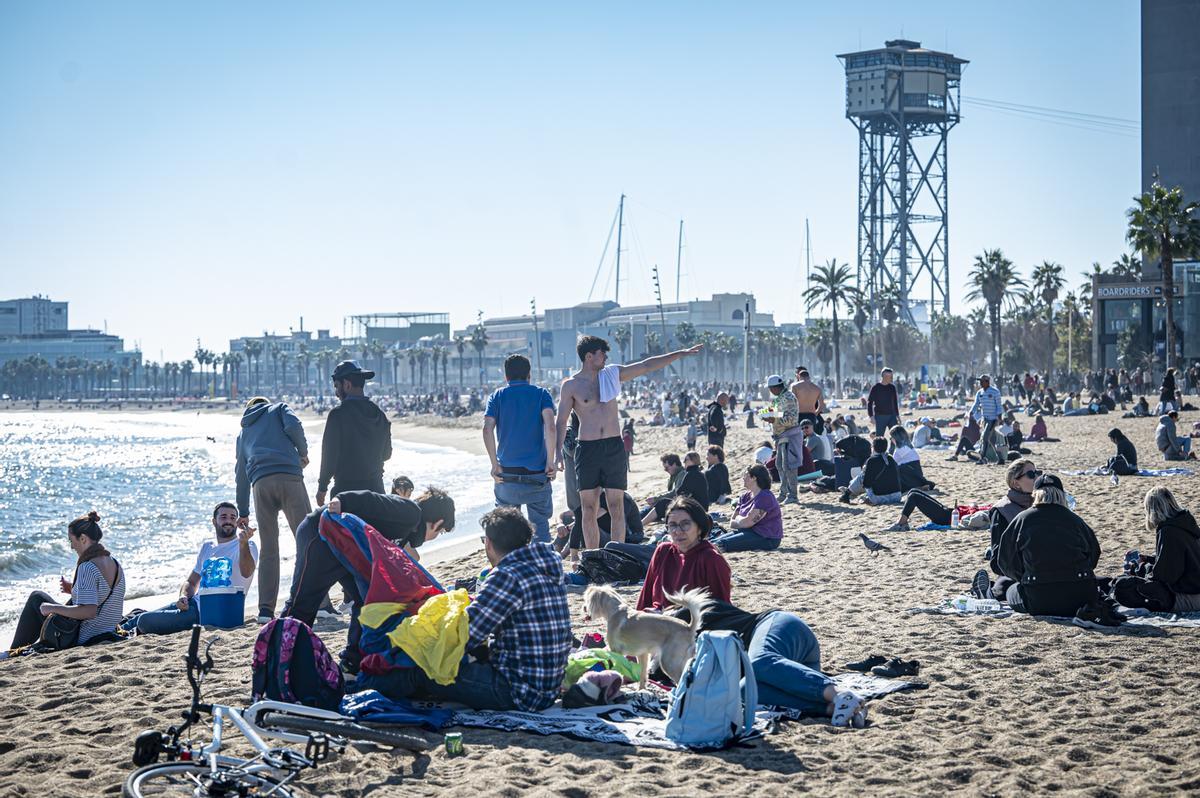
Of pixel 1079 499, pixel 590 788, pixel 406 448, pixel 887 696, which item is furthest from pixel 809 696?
pixel 406 448

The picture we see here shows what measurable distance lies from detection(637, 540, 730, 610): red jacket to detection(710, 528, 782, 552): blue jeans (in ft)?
15.0

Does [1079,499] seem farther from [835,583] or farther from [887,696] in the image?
[887,696]

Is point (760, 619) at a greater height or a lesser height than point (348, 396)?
lesser

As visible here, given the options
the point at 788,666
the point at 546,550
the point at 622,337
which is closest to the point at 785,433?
the point at 788,666

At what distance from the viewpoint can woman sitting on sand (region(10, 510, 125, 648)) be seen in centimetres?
802

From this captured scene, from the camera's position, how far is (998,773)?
494cm

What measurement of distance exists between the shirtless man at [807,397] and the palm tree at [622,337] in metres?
117

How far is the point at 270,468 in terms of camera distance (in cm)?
882

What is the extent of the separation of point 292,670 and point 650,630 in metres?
1.79

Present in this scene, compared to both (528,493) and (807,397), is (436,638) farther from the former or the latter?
(807,397)

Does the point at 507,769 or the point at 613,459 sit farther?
the point at 613,459

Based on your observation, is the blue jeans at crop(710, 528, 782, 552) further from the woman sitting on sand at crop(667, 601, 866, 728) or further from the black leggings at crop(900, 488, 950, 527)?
the woman sitting on sand at crop(667, 601, 866, 728)

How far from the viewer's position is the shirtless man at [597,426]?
945 centimetres

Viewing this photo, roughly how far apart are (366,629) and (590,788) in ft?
5.50
